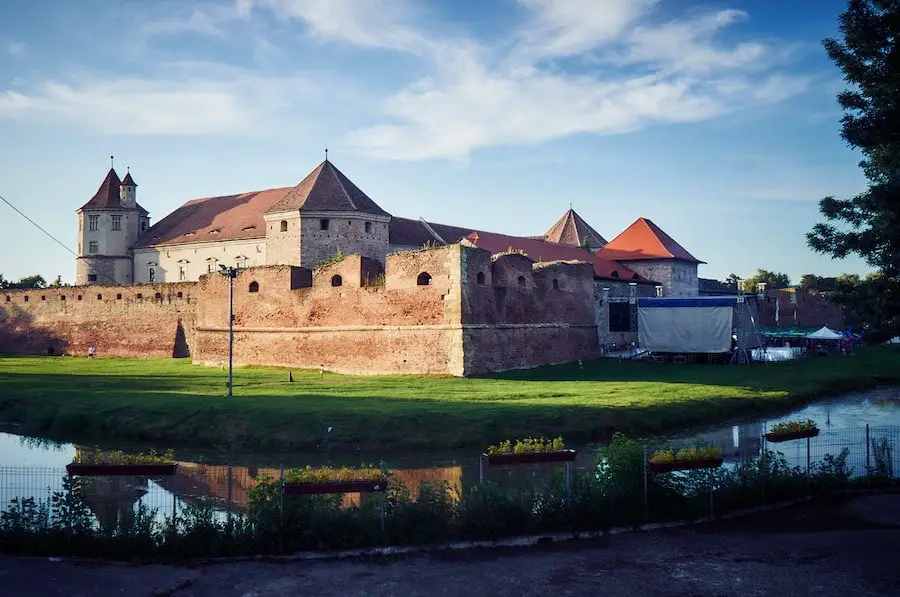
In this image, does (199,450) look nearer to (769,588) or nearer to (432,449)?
(432,449)

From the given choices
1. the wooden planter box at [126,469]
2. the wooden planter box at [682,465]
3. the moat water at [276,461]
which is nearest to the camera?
the wooden planter box at [126,469]

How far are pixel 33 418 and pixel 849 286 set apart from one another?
61.9 ft

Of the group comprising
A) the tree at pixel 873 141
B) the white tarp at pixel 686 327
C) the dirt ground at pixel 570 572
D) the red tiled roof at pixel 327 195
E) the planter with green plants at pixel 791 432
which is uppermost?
the red tiled roof at pixel 327 195

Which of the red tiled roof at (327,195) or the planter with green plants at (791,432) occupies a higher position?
the red tiled roof at (327,195)

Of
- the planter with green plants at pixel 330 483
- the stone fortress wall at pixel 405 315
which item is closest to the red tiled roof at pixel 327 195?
the stone fortress wall at pixel 405 315

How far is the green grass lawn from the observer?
17141mm

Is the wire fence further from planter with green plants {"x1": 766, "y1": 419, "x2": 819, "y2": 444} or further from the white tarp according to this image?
the white tarp

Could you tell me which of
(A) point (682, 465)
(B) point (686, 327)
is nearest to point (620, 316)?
(B) point (686, 327)

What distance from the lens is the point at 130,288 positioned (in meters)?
41.1

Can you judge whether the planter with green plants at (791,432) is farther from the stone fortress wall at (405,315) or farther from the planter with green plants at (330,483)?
the stone fortress wall at (405,315)

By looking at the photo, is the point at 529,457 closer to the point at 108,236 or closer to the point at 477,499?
the point at 477,499

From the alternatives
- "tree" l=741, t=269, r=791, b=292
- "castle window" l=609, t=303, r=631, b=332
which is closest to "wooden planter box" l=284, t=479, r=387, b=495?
"castle window" l=609, t=303, r=631, b=332

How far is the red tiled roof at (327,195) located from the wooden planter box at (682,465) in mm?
27687

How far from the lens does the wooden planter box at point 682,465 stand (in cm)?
1059
